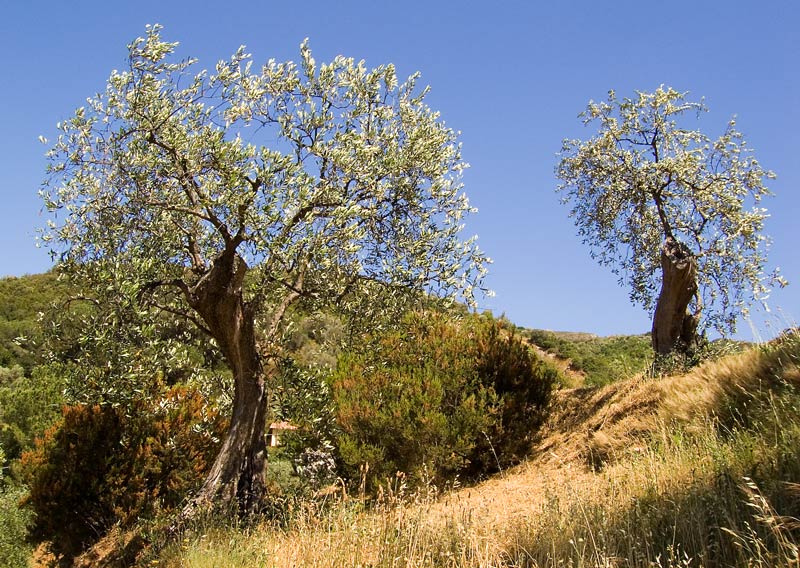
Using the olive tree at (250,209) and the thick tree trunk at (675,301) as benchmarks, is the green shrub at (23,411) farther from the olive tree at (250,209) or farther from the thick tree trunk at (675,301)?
the thick tree trunk at (675,301)

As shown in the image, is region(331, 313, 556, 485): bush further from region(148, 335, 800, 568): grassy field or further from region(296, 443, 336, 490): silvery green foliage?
region(148, 335, 800, 568): grassy field

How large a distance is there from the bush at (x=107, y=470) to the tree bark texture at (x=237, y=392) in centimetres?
327

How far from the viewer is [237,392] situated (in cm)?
1162

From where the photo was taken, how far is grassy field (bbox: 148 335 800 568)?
5.88 m

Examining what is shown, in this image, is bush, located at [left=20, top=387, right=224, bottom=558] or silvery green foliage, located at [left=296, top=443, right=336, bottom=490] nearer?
silvery green foliage, located at [left=296, top=443, right=336, bottom=490]

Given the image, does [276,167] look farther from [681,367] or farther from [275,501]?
[681,367]

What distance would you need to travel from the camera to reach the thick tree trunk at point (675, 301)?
17.9 m

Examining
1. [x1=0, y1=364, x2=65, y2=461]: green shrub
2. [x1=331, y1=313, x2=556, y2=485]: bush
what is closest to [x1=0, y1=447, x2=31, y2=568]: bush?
[x1=0, y1=364, x2=65, y2=461]: green shrub

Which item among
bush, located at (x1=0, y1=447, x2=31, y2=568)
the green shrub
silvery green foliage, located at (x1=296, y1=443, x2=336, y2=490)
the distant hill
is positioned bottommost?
bush, located at (x1=0, y1=447, x2=31, y2=568)

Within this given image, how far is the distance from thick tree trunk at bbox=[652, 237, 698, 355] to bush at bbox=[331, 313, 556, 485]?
3506mm

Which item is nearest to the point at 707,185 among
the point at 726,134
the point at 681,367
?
the point at 726,134

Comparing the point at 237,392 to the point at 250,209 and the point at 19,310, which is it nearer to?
the point at 250,209

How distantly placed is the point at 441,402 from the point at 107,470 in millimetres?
8414

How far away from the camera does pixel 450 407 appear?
55.0 feet
